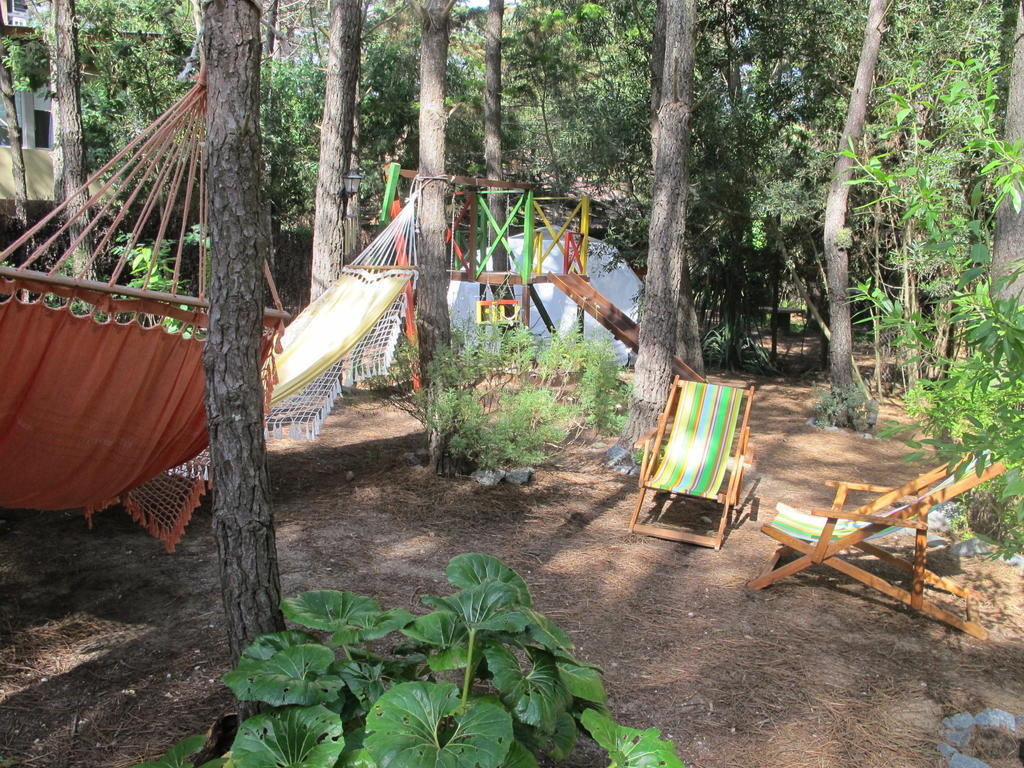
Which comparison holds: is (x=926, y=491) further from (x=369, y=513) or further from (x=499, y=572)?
(x=369, y=513)

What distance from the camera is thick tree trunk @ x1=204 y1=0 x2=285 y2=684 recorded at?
2.01 m

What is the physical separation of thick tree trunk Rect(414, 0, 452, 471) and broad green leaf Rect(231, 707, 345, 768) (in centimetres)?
324

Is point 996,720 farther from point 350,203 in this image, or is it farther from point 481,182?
point 350,203

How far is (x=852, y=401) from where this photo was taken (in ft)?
24.7

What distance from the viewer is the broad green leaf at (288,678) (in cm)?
183

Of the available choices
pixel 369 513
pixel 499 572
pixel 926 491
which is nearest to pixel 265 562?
pixel 499 572

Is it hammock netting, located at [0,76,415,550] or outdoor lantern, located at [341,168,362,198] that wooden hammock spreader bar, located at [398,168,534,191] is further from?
hammock netting, located at [0,76,415,550]

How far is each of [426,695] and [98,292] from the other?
2071mm

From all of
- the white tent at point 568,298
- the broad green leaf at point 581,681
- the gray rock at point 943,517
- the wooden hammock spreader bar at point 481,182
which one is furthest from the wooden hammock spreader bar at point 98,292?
the white tent at point 568,298

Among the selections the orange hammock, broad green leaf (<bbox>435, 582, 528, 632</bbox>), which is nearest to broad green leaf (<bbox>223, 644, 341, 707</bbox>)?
broad green leaf (<bbox>435, 582, 528, 632</bbox>)

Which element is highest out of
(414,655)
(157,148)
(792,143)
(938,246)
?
(792,143)

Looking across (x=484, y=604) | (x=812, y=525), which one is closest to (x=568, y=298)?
(x=812, y=525)

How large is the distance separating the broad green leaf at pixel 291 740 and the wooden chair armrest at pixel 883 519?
2.34 meters

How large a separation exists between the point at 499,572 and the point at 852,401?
20.0 feet
